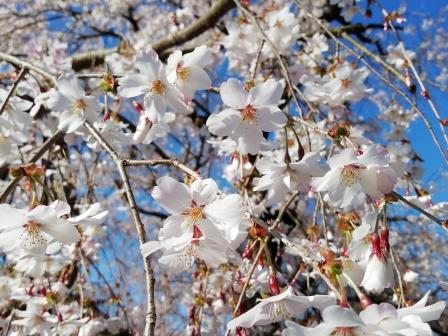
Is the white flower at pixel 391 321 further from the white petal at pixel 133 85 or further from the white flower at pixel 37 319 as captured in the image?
the white flower at pixel 37 319

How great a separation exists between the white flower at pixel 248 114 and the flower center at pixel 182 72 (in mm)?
190

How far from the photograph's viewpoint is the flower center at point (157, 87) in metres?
1.29

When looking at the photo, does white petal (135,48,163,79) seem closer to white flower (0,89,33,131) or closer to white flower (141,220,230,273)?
white flower (141,220,230,273)

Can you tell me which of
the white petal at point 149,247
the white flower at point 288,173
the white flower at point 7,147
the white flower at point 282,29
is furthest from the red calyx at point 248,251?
the white flower at point 282,29

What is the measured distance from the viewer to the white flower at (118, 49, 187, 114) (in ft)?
4.08

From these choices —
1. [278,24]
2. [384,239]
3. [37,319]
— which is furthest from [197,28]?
[384,239]

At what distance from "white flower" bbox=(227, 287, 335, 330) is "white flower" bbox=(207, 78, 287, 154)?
466mm

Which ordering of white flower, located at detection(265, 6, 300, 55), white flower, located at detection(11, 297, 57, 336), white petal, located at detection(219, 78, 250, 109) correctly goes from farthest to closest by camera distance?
white flower, located at detection(265, 6, 300, 55), white flower, located at detection(11, 297, 57, 336), white petal, located at detection(219, 78, 250, 109)

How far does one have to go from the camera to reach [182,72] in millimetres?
1315

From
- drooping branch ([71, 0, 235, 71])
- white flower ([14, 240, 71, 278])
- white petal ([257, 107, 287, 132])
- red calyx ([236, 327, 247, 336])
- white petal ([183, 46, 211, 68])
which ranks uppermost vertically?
drooping branch ([71, 0, 235, 71])

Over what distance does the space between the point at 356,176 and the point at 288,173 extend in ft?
0.65

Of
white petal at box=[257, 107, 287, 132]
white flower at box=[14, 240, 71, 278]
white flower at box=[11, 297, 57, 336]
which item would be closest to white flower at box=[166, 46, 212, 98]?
white petal at box=[257, 107, 287, 132]

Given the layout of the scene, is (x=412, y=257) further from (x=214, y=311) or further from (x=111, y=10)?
(x=111, y=10)

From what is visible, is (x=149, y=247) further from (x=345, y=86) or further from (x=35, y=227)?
(x=345, y=86)
